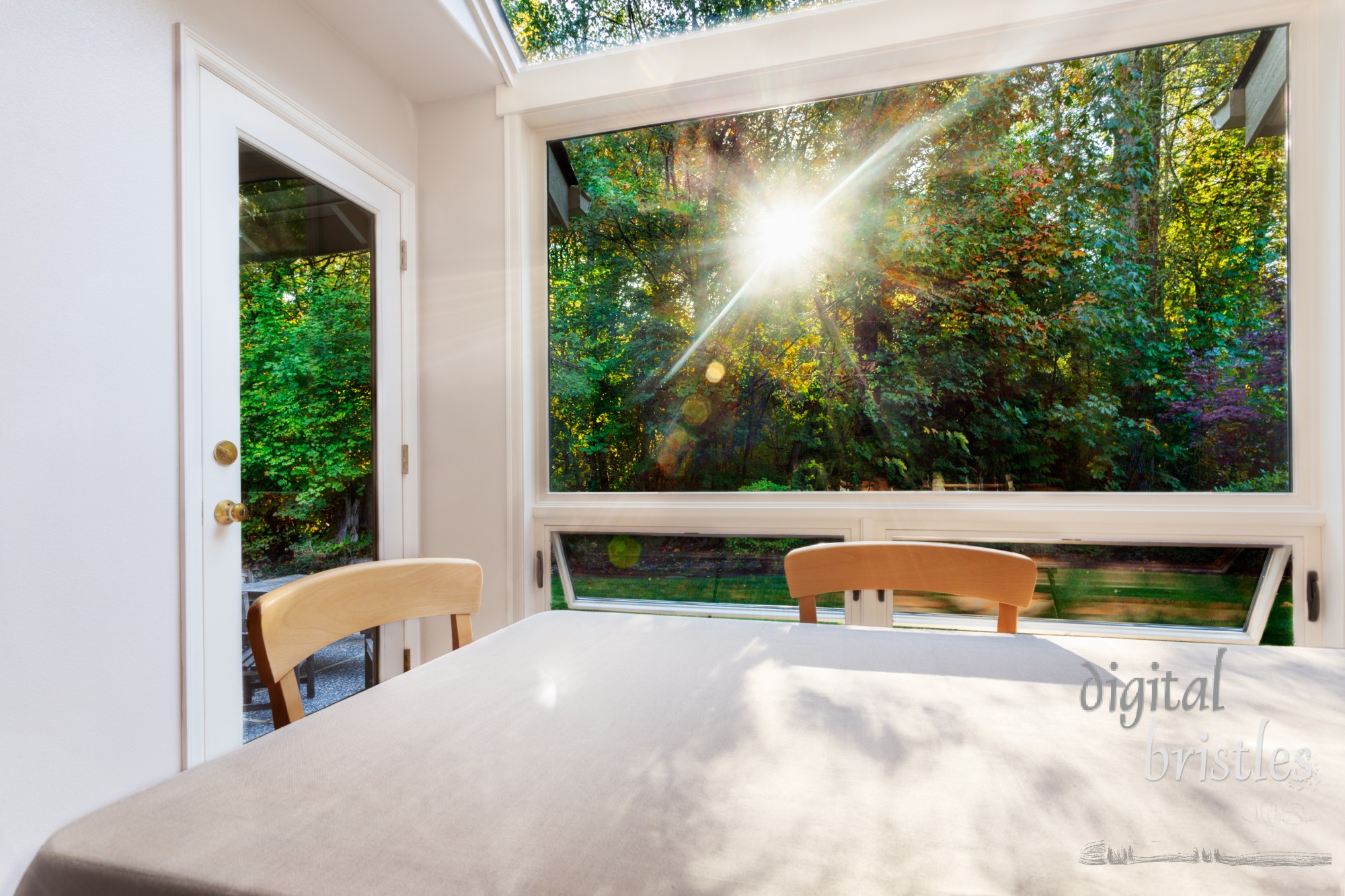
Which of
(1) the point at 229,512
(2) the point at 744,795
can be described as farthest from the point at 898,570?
(1) the point at 229,512

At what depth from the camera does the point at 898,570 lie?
1305mm

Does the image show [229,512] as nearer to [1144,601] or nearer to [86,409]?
[86,409]

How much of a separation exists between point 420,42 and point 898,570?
7.40 feet

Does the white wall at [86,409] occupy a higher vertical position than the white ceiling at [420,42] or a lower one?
lower

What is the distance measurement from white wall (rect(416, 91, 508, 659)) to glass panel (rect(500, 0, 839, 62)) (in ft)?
0.93

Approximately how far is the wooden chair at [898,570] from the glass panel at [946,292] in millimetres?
960

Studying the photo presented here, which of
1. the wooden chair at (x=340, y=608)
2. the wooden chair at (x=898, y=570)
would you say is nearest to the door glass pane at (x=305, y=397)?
the wooden chair at (x=340, y=608)

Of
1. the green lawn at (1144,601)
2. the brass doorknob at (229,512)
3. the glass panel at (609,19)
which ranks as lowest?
the green lawn at (1144,601)

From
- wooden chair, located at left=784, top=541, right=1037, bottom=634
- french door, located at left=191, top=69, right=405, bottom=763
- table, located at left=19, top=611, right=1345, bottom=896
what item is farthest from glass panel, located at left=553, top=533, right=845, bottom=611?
table, located at left=19, top=611, right=1345, bottom=896

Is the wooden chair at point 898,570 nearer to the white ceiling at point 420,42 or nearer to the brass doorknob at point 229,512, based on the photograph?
the brass doorknob at point 229,512

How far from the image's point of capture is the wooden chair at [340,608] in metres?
0.85

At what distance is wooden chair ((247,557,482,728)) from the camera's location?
2.81 feet

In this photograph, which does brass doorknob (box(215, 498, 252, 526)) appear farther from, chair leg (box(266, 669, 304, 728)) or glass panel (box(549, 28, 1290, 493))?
glass panel (box(549, 28, 1290, 493))

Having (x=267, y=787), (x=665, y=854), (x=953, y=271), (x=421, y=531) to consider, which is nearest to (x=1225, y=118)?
(x=953, y=271)
